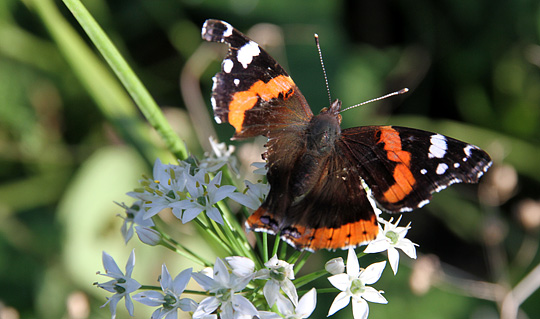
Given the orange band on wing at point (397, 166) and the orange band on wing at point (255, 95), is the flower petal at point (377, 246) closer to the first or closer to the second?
the orange band on wing at point (397, 166)

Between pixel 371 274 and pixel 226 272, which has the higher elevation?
pixel 226 272

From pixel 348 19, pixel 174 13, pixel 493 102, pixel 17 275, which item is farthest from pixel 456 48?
pixel 17 275

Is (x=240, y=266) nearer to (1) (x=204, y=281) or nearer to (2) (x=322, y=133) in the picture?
(1) (x=204, y=281)

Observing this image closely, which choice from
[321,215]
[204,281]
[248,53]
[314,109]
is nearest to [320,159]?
[321,215]

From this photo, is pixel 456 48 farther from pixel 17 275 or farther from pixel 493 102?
pixel 17 275

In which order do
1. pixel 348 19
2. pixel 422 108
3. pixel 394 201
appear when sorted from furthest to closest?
pixel 348 19 → pixel 422 108 → pixel 394 201

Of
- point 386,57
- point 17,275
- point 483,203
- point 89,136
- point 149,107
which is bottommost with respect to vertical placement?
point 17,275

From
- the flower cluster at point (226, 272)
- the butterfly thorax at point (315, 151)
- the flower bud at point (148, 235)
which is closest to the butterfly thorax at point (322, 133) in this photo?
the butterfly thorax at point (315, 151)
